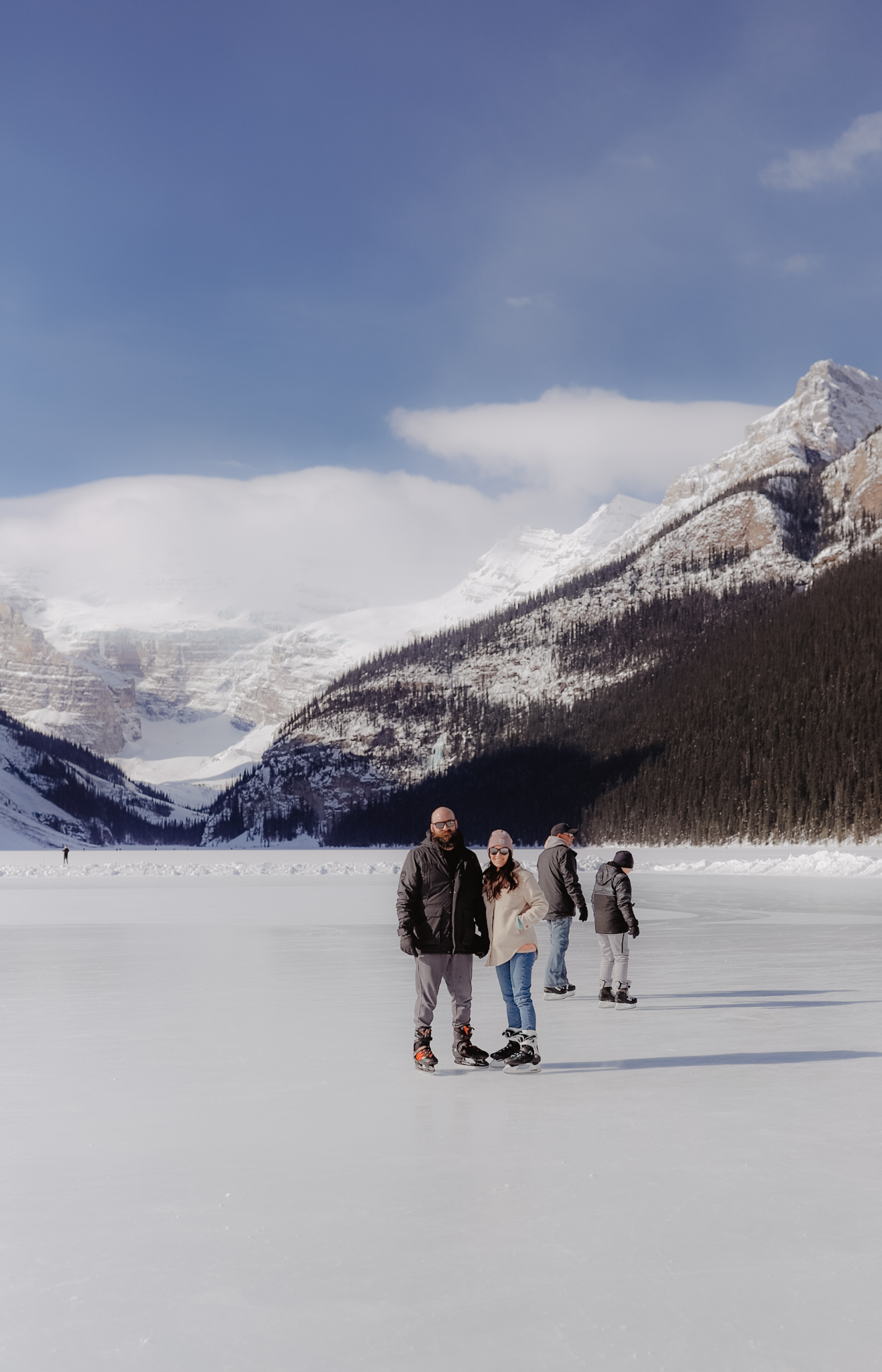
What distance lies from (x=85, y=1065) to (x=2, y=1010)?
3826 mm

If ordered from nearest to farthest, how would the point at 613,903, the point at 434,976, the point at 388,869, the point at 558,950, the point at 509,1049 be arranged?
1. the point at 434,976
2. the point at 509,1049
3. the point at 613,903
4. the point at 558,950
5. the point at 388,869

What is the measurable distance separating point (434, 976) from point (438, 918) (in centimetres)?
54

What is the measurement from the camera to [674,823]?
111250mm

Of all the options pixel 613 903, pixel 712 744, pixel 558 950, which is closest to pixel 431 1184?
pixel 613 903

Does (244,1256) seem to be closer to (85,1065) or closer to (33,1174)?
(33,1174)

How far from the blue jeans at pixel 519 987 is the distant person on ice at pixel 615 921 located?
3369mm

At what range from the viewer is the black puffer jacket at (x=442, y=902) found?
9.97m

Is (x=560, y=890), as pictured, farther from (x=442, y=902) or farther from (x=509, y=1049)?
(x=442, y=902)

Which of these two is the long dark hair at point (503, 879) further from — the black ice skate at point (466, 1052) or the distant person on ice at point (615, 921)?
the distant person on ice at point (615, 921)

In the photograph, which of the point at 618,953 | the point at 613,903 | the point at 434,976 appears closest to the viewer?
the point at 434,976

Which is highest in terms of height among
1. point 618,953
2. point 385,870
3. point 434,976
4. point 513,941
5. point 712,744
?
point 712,744

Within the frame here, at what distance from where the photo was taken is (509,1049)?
10312 mm

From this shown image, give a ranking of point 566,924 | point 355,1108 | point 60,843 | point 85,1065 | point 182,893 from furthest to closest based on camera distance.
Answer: point 60,843, point 182,893, point 566,924, point 85,1065, point 355,1108

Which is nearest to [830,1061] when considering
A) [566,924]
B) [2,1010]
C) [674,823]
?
[566,924]
